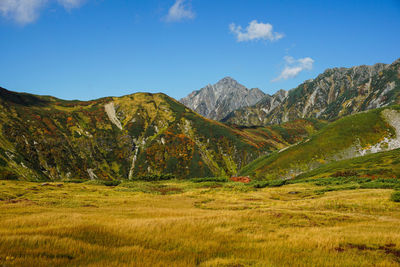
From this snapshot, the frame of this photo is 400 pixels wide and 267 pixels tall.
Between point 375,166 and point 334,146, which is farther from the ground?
point 334,146

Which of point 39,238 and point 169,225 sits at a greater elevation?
point 39,238

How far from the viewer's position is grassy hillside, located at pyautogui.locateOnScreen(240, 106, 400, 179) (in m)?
122

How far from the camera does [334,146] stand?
12862 cm

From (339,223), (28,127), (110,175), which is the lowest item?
(110,175)

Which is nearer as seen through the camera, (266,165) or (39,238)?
(39,238)

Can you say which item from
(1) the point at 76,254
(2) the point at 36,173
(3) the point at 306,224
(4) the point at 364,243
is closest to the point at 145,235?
(1) the point at 76,254

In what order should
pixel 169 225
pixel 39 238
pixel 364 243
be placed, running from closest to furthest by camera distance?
1. pixel 39 238
2. pixel 364 243
3. pixel 169 225

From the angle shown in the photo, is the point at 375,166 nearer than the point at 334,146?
Yes

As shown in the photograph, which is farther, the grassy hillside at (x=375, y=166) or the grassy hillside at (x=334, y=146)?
the grassy hillside at (x=334, y=146)

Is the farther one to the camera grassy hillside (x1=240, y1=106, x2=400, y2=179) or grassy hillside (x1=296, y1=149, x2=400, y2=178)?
grassy hillside (x1=240, y1=106, x2=400, y2=179)

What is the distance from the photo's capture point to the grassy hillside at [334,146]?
12169cm

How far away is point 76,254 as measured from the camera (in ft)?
31.6

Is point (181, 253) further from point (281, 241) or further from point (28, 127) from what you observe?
point (28, 127)

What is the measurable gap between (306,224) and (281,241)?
7.65 meters
